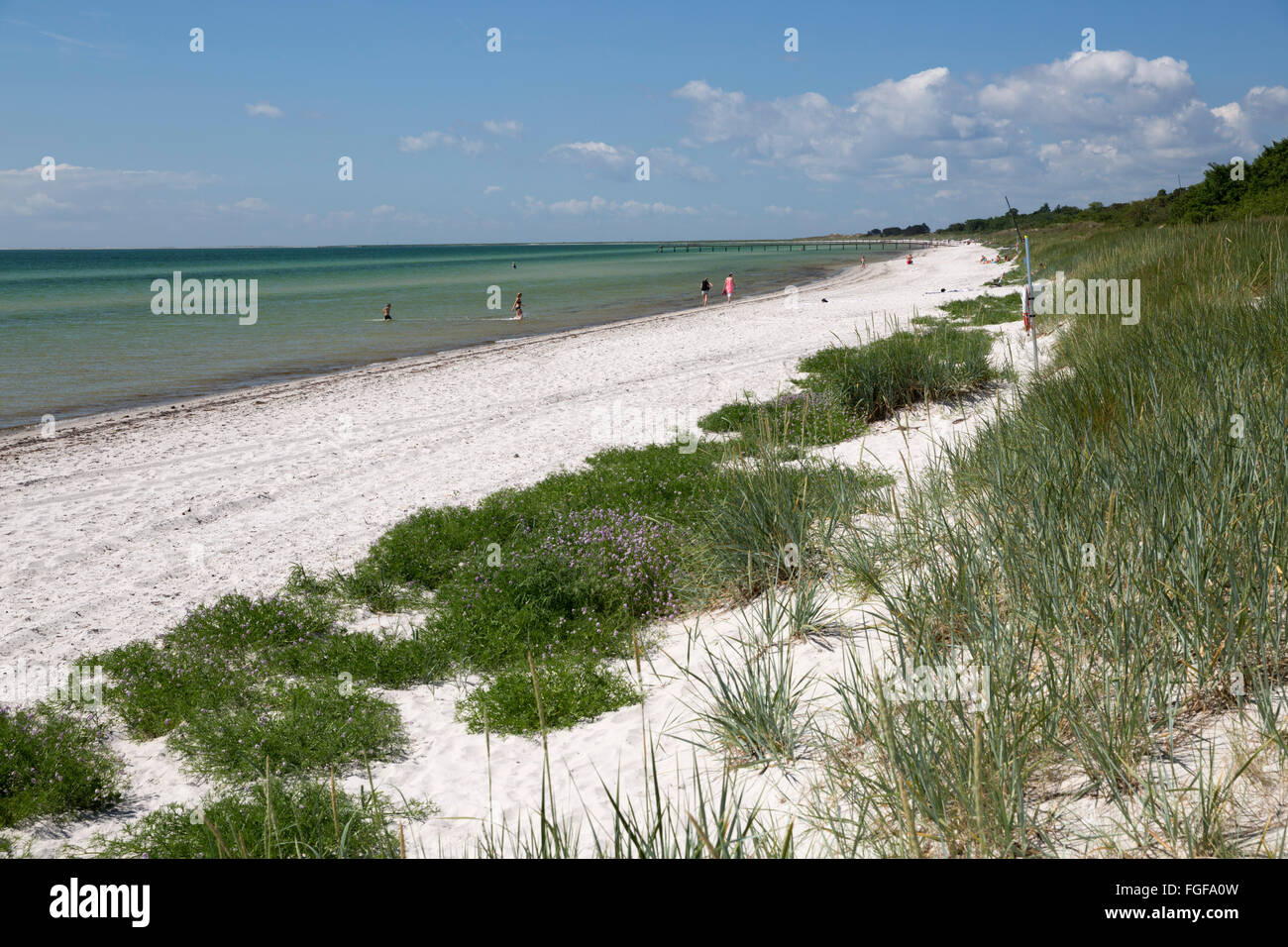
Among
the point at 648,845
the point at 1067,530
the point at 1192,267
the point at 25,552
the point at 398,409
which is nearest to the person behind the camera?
the point at 648,845

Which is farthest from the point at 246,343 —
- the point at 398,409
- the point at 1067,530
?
the point at 1067,530

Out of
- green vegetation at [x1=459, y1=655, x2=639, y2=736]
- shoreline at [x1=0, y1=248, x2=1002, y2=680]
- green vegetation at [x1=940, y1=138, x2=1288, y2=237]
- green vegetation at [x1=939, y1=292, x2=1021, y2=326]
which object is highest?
green vegetation at [x1=940, y1=138, x2=1288, y2=237]

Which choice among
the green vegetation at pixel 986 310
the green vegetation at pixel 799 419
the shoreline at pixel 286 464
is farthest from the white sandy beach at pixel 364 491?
the green vegetation at pixel 986 310

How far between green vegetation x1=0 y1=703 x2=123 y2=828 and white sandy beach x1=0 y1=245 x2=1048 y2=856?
163 millimetres

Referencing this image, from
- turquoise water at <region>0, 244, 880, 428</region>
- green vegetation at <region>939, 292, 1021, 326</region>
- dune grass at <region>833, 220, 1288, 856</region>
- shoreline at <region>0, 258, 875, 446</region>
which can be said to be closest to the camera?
dune grass at <region>833, 220, 1288, 856</region>

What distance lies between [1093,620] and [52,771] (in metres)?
5.48

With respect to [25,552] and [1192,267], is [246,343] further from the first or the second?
[1192,267]

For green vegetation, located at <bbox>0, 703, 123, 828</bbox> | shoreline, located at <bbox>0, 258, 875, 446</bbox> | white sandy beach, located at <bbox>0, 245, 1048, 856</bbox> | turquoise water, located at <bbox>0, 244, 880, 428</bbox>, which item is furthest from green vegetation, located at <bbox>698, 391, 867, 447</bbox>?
turquoise water, located at <bbox>0, 244, 880, 428</bbox>

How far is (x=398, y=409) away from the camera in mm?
15898

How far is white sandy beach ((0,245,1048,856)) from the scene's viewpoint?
4477mm

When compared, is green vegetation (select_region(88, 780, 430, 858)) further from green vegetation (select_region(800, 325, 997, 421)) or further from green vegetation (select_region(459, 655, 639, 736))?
green vegetation (select_region(800, 325, 997, 421))
